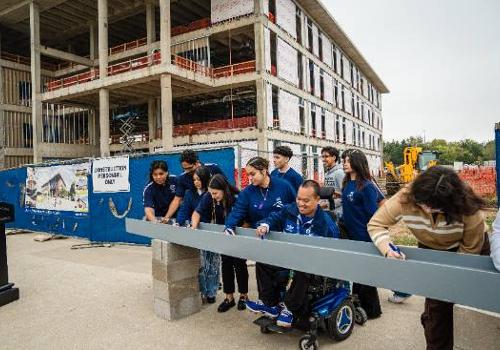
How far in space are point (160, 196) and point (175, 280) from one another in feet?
4.44

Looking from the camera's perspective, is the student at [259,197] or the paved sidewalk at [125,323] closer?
the paved sidewalk at [125,323]

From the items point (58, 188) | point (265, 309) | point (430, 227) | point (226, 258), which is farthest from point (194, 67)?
point (430, 227)

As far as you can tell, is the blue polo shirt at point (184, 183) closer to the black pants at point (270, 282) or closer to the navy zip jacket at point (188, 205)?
the navy zip jacket at point (188, 205)

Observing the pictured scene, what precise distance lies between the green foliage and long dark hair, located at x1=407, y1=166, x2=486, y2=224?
83.3 m

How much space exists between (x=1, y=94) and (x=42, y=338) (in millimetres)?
31920

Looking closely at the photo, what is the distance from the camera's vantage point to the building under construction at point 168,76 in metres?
22.6

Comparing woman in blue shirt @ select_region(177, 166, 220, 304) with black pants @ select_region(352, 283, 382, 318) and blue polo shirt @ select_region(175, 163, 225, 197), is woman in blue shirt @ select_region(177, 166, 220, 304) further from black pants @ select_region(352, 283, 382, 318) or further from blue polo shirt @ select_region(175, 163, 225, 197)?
black pants @ select_region(352, 283, 382, 318)

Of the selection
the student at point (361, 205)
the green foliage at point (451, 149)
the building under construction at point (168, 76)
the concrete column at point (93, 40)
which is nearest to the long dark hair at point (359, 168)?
the student at point (361, 205)

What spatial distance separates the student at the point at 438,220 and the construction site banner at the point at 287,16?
80.6 feet

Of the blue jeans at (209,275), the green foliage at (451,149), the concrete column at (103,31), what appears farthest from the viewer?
the green foliage at (451,149)

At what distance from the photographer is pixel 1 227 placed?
496cm

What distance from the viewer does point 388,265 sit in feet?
6.86

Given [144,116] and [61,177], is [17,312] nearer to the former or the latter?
[61,177]

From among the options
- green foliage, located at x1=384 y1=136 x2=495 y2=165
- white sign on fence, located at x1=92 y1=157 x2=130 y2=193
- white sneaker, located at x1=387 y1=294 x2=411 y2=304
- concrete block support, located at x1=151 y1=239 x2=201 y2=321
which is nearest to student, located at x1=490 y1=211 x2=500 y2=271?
white sneaker, located at x1=387 y1=294 x2=411 y2=304
